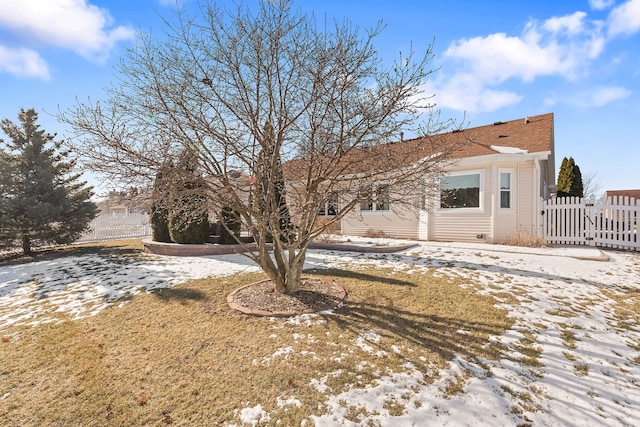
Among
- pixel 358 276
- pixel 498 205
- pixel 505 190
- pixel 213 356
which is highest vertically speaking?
pixel 505 190

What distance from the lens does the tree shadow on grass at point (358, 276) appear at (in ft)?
18.6

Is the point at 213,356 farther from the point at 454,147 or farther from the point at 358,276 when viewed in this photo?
the point at 454,147

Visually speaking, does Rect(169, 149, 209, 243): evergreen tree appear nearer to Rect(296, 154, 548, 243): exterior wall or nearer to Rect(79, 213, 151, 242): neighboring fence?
Rect(296, 154, 548, 243): exterior wall

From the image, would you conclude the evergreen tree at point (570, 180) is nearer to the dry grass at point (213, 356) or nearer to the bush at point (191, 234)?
the dry grass at point (213, 356)

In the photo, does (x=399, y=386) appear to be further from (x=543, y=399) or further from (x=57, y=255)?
(x=57, y=255)

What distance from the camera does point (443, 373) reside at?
2.75 meters

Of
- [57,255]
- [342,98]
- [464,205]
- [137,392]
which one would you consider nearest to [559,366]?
[342,98]

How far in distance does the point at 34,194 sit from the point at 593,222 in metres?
19.6

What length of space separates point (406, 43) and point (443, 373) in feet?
13.0

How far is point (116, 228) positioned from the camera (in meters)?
14.8

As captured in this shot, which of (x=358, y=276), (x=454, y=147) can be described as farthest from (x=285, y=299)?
(x=454, y=147)

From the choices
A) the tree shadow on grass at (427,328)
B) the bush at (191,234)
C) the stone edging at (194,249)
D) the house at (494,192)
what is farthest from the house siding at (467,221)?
the bush at (191,234)

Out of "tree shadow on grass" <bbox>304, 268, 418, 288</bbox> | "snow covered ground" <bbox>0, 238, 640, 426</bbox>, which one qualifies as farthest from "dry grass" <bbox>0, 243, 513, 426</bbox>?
"tree shadow on grass" <bbox>304, 268, 418, 288</bbox>

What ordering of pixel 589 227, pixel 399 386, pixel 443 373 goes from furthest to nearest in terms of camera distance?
pixel 589 227 → pixel 443 373 → pixel 399 386
